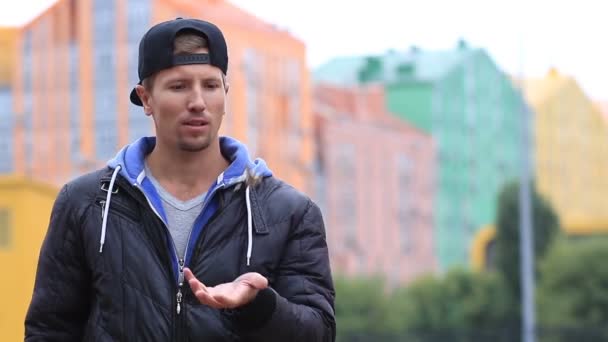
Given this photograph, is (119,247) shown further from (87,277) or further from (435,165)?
(435,165)

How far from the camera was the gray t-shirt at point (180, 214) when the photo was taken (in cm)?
335

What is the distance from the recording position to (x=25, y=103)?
40812 millimetres

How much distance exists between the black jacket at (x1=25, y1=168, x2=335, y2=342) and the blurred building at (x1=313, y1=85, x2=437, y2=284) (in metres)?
46.2

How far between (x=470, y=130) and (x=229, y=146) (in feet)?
185

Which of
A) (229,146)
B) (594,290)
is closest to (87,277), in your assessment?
(229,146)

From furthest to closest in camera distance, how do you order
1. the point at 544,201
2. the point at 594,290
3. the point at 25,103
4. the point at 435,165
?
the point at 435,165 < the point at 544,201 < the point at 594,290 < the point at 25,103

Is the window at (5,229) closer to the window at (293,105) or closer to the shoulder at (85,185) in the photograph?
the window at (293,105)

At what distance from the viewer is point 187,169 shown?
340 centimetres

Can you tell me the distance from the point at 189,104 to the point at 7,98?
38748mm

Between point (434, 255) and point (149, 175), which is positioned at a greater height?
point (149, 175)

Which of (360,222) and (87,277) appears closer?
(87,277)

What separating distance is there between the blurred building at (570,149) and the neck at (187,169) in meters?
61.0

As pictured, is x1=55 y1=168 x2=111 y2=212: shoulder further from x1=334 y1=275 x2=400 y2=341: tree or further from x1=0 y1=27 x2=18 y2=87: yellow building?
x1=334 y1=275 x2=400 y2=341: tree

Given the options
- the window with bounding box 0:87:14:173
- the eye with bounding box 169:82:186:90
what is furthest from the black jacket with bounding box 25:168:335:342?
the window with bounding box 0:87:14:173
